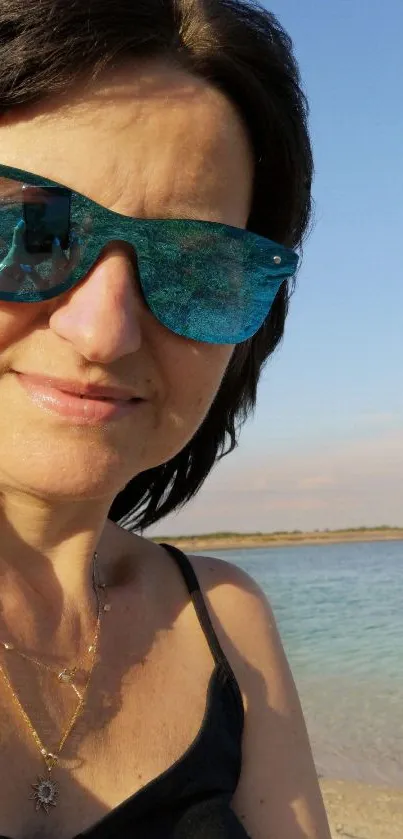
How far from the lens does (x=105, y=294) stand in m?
1.18

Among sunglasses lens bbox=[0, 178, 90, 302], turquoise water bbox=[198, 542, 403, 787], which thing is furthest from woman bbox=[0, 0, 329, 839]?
turquoise water bbox=[198, 542, 403, 787]

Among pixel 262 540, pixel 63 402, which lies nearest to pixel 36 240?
pixel 63 402

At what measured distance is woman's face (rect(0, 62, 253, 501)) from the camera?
45.0 inches

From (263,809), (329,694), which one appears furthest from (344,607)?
(263,809)

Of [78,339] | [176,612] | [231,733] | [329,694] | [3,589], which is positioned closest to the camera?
[78,339]

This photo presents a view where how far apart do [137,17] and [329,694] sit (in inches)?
324

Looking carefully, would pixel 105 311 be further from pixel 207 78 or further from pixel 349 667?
pixel 349 667

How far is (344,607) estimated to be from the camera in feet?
51.8

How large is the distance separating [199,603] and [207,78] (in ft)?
3.48

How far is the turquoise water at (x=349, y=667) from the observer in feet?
21.6

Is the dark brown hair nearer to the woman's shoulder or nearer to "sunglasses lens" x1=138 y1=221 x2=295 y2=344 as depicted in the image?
"sunglasses lens" x1=138 y1=221 x2=295 y2=344

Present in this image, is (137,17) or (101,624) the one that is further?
(101,624)

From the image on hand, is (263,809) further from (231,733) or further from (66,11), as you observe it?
(66,11)

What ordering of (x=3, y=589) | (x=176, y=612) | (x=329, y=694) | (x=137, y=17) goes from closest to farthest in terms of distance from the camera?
(x=137, y=17)
(x=3, y=589)
(x=176, y=612)
(x=329, y=694)
